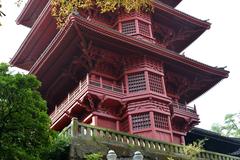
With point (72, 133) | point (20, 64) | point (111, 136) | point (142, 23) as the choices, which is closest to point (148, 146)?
point (111, 136)

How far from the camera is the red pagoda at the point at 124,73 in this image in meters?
17.9

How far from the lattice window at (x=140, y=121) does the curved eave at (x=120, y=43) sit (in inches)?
132

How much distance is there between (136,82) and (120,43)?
7.03 feet

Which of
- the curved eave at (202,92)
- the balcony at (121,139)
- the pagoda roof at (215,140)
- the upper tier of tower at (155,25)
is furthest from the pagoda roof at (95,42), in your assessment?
the balcony at (121,139)

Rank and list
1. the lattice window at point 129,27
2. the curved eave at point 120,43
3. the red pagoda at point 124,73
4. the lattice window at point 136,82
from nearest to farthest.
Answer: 1. the curved eave at point 120,43
2. the red pagoda at point 124,73
3. the lattice window at point 136,82
4. the lattice window at point 129,27

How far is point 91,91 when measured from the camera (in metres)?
17.5

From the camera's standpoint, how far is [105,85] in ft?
61.4

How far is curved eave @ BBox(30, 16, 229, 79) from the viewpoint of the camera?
56.0ft

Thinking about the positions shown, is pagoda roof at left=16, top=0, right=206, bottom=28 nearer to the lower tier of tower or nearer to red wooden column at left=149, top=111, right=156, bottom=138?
the lower tier of tower

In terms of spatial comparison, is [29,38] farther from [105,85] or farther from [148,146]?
[148,146]

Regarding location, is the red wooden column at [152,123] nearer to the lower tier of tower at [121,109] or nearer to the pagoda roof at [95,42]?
the lower tier of tower at [121,109]

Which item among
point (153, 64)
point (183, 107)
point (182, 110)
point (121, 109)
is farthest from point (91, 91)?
point (183, 107)

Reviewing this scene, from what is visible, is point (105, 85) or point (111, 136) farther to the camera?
point (105, 85)

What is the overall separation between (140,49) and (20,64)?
1027 centimetres
